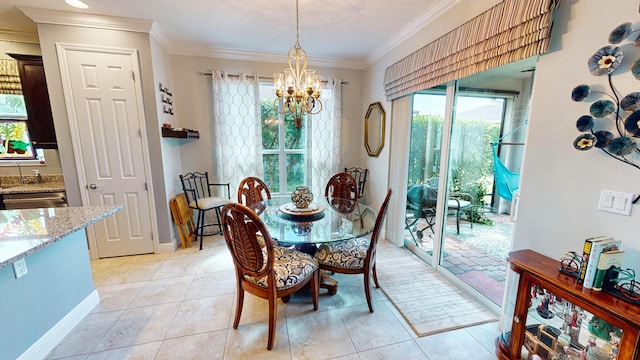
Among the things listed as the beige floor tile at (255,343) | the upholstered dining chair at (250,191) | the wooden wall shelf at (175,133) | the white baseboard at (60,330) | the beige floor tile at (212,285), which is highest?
the wooden wall shelf at (175,133)

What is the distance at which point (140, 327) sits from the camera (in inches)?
72.7

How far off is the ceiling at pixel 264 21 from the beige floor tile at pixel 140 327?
271 cm

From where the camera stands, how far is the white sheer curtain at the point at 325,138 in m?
3.77

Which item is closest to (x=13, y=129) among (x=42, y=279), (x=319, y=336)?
(x=42, y=279)

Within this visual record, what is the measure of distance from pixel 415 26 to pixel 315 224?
89.8 inches

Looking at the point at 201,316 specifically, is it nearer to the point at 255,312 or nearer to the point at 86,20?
the point at 255,312

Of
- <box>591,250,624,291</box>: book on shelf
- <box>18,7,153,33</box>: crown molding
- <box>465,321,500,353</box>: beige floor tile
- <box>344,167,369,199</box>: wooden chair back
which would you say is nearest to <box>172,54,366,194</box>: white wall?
<box>18,7,153,33</box>: crown molding

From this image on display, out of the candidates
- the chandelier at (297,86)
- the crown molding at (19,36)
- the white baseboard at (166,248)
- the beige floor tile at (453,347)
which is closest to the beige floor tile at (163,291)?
the white baseboard at (166,248)

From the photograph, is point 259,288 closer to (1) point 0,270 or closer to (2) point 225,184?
(1) point 0,270

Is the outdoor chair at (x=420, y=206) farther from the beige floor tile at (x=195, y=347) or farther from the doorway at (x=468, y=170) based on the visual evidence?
the beige floor tile at (x=195, y=347)

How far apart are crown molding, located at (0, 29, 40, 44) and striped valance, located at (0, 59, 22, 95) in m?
0.24

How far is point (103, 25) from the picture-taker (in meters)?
2.50

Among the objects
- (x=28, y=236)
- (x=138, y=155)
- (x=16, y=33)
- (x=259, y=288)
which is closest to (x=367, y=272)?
(x=259, y=288)

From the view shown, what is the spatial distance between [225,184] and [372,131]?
91.1 inches
